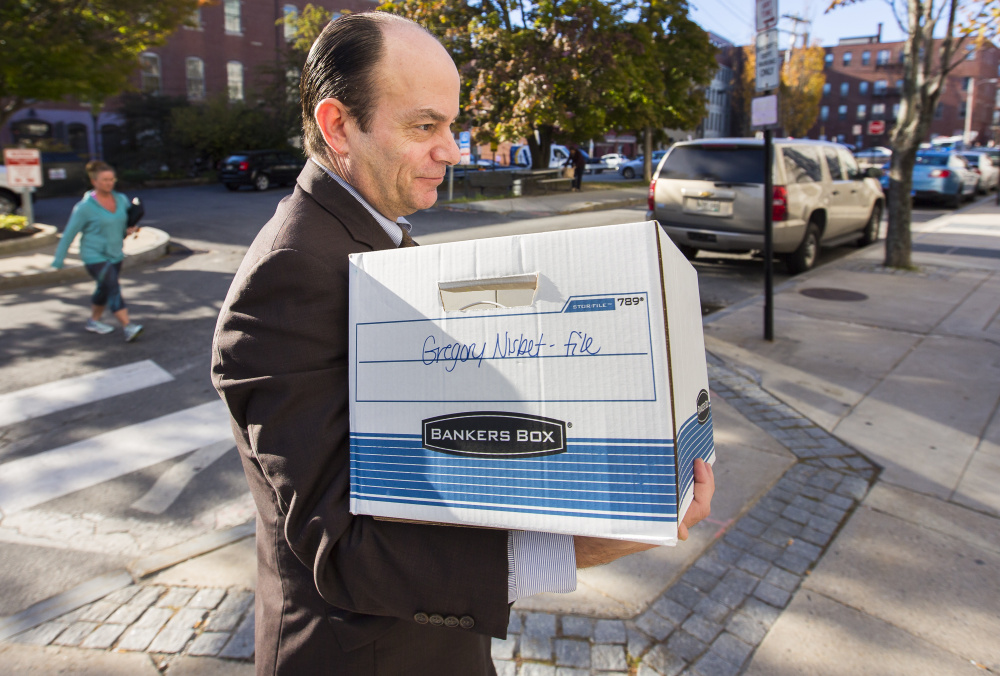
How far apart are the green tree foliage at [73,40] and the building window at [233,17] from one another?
26933mm

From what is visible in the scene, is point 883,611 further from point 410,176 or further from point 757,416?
point 410,176

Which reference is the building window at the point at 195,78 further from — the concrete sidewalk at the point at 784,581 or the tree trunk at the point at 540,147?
the concrete sidewalk at the point at 784,581

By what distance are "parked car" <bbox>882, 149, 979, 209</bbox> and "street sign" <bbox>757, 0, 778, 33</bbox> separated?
1615 cm

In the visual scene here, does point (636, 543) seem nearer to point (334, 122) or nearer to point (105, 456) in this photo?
point (334, 122)

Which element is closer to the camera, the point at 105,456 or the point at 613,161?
the point at 105,456

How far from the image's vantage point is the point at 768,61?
20.9ft

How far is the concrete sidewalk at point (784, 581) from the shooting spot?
2.63 metres

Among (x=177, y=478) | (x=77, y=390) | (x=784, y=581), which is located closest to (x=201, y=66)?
(x=77, y=390)

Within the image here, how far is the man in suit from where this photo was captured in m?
1.04

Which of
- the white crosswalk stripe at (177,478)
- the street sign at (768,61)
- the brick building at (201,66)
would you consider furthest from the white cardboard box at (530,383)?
the brick building at (201,66)

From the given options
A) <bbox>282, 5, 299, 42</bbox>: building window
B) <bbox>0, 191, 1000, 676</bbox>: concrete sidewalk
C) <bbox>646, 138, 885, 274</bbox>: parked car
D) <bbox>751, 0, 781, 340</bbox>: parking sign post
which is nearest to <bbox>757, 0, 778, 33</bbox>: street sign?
<bbox>751, 0, 781, 340</bbox>: parking sign post

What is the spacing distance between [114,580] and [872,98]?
9991 centimetres

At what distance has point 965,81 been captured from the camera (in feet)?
271

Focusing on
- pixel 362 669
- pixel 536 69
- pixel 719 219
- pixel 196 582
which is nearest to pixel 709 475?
pixel 362 669
